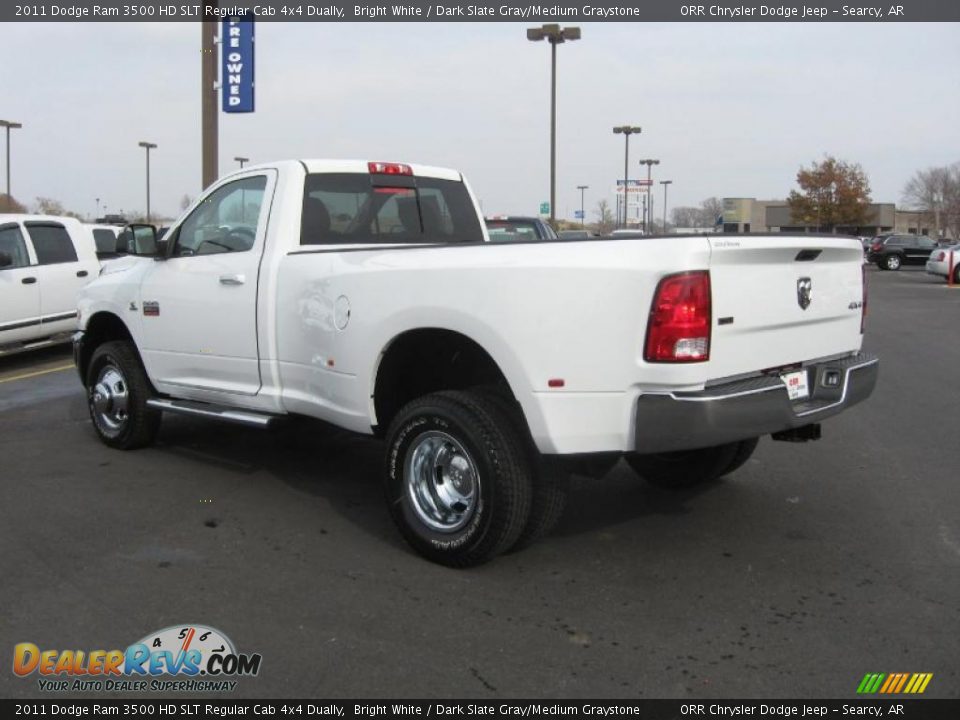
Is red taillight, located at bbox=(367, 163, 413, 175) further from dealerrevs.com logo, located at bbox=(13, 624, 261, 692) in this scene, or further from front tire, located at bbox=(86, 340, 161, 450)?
dealerrevs.com logo, located at bbox=(13, 624, 261, 692)

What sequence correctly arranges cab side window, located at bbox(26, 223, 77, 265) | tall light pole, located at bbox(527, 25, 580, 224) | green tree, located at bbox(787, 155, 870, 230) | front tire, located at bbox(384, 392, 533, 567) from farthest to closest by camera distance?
green tree, located at bbox(787, 155, 870, 230) → tall light pole, located at bbox(527, 25, 580, 224) → cab side window, located at bbox(26, 223, 77, 265) → front tire, located at bbox(384, 392, 533, 567)

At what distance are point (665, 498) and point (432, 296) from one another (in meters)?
2.12

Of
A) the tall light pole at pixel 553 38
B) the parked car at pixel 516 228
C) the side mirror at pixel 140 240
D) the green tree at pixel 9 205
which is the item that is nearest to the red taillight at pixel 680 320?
the side mirror at pixel 140 240

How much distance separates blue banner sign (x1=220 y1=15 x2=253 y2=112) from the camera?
47.0 feet

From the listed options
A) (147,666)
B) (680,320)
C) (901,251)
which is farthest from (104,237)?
(901,251)

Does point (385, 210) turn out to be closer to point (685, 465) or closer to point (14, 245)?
point (685, 465)

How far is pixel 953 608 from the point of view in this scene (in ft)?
12.2

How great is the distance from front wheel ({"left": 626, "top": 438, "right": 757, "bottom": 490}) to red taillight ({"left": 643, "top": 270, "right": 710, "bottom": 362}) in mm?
1662

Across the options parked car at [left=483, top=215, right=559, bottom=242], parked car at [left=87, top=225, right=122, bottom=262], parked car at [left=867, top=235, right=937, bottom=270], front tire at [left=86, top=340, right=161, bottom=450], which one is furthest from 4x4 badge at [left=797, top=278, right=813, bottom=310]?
parked car at [left=867, top=235, right=937, bottom=270]

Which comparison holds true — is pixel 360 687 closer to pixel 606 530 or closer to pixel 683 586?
pixel 683 586

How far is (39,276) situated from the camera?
1084 cm

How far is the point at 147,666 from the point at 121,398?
3564 mm

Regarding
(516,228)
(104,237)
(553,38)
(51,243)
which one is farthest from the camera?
(553,38)
